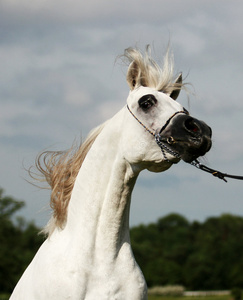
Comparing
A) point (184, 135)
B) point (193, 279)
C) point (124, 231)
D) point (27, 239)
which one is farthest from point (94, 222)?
point (193, 279)

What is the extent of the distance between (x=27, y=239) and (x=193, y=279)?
23.1 m

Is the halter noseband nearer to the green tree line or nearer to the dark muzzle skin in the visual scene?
the dark muzzle skin

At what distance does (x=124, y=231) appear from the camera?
505 centimetres

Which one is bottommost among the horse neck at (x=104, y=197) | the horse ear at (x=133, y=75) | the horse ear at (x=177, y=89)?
the horse neck at (x=104, y=197)

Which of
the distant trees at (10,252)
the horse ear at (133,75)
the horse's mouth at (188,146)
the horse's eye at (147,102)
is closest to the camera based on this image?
the horse's mouth at (188,146)

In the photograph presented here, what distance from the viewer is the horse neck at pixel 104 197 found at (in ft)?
16.1

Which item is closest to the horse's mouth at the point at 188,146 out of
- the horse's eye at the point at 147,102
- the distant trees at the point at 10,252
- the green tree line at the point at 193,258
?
the horse's eye at the point at 147,102

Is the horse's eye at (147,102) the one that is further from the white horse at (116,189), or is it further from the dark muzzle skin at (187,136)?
the dark muzzle skin at (187,136)

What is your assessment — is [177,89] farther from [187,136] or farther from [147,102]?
[187,136]

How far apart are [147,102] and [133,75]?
1.52 ft

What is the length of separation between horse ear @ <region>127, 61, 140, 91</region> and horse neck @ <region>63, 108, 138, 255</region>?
0.33 m

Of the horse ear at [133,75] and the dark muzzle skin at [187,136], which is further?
the horse ear at [133,75]

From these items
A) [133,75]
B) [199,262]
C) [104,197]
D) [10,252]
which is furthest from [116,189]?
[199,262]

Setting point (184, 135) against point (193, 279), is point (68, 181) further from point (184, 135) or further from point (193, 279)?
point (193, 279)
